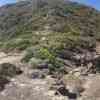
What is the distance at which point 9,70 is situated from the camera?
13734mm

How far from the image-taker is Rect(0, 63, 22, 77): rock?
13.2 meters

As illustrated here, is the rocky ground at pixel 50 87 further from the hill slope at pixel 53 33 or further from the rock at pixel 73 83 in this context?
the hill slope at pixel 53 33

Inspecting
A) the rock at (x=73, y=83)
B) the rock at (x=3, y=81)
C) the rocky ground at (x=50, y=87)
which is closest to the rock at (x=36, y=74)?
the rocky ground at (x=50, y=87)

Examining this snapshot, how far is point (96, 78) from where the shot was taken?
45.3 feet

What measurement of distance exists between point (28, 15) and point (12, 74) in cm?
2044

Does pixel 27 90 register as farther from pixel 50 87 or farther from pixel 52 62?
pixel 52 62

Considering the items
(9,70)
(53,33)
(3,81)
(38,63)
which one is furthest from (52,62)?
(53,33)

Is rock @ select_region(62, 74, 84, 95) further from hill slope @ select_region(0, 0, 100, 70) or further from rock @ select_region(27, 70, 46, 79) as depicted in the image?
hill slope @ select_region(0, 0, 100, 70)

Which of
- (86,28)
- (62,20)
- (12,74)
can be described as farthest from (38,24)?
(12,74)

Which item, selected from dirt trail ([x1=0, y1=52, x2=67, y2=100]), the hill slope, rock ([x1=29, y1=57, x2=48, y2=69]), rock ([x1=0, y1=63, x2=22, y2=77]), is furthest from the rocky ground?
the hill slope

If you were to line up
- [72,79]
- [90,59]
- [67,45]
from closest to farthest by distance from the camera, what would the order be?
[72,79] → [90,59] → [67,45]

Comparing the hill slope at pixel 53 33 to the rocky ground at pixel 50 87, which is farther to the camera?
the hill slope at pixel 53 33

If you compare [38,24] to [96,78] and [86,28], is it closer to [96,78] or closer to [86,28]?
[86,28]

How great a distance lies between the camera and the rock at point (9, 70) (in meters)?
13.2
